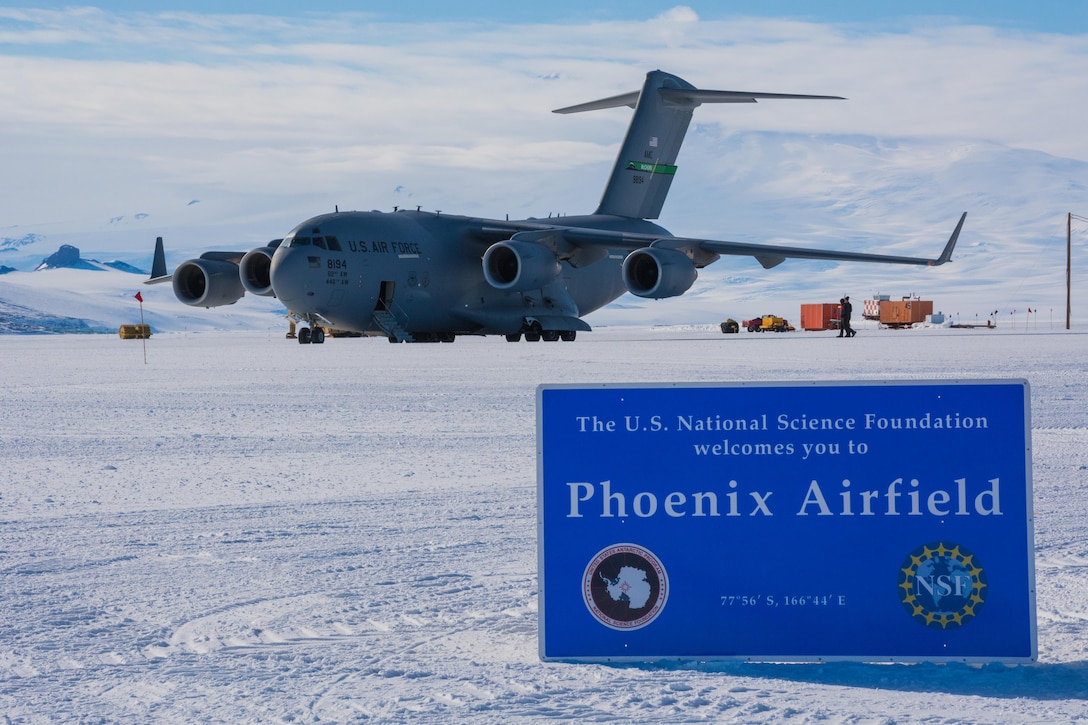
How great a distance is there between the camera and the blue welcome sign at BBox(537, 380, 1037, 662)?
12.3 ft

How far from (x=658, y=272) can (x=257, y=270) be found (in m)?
9.14

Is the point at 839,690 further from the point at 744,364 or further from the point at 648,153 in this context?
the point at 648,153

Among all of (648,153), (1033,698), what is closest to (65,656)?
(1033,698)

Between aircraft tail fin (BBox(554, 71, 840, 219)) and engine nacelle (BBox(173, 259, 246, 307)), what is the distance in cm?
1111

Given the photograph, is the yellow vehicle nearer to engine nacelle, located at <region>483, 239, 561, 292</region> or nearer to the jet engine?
engine nacelle, located at <region>483, 239, 561, 292</region>

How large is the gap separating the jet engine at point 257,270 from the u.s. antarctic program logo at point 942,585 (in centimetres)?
2565

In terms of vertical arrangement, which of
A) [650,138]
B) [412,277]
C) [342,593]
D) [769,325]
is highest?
[650,138]

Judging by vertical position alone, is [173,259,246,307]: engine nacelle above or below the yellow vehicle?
above

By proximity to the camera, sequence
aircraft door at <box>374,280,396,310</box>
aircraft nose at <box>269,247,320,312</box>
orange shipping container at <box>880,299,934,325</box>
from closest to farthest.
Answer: aircraft nose at <box>269,247,320,312</box> → aircraft door at <box>374,280,396,310</box> → orange shipping container at <box>880,299,934,325</box>

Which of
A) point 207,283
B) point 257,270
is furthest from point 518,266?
point 207,283

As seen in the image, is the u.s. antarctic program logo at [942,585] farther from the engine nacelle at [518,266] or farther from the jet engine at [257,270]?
the jet engine at [257,270]

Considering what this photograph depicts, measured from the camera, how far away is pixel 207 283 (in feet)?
96.5

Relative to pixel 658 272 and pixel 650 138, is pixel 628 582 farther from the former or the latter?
pixel 650 138

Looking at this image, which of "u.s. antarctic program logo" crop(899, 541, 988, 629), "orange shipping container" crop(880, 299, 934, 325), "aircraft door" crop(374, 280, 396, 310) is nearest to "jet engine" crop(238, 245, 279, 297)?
"aircraft door" crop(374, 280, 396, 310)
